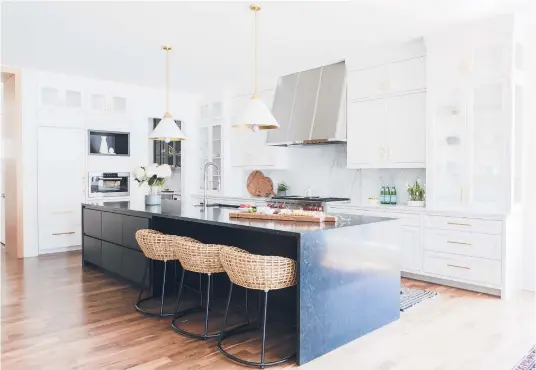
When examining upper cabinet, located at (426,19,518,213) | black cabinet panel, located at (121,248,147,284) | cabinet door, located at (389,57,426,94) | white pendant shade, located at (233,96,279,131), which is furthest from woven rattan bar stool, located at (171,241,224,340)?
cabinet door, located at (389,57,426,94)

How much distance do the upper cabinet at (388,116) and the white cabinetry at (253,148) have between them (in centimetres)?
140

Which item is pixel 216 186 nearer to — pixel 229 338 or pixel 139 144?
pixel 139 144

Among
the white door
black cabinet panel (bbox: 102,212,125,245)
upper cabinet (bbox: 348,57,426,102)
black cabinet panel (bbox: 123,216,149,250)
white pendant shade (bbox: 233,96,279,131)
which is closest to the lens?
white pendant shade (bbox: 233,96,279,131)

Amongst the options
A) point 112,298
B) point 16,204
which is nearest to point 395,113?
point 112,298

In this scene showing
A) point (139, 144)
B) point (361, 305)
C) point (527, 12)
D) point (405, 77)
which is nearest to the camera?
point (361, 305)

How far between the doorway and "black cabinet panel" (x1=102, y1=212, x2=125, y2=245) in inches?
80.4

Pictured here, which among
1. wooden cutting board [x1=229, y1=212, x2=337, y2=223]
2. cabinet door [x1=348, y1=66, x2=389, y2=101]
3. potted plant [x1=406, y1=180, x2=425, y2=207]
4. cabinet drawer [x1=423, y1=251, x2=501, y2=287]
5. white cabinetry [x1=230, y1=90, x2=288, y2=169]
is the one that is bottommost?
cabinet drawer [x1=423, y1=251, x2=501, y2=287]

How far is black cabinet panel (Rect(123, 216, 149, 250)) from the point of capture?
4.03m

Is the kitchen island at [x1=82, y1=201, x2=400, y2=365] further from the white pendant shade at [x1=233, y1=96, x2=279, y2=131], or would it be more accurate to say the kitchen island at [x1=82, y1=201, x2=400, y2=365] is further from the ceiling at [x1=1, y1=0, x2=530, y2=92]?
the ceiling at [x1=1, y1=0, x2=530, y2=92]

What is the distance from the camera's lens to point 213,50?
5066 mm

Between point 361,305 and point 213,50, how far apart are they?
346 centimetres

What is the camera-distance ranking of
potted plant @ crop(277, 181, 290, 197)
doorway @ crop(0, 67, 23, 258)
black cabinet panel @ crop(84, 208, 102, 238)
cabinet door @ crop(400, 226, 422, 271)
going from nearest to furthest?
cabinet door @ crop(400, 226, 422, 271) < black cabinet panel @ crop(84, 208, 102, 238) < doorway @ crop(0, 67, 23, 258) < potted plant @ crop(277, 181, 290, 197)

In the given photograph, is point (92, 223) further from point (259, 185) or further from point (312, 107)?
point (312, 107)

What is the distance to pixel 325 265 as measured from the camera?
8.88ft
